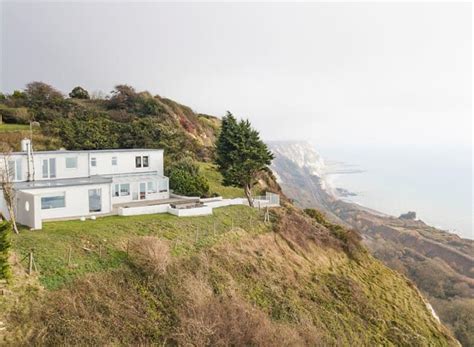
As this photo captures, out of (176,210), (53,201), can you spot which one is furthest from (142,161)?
(53,201)

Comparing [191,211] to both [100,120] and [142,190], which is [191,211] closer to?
[142,190]

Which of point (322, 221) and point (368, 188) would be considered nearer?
point (322, 221)

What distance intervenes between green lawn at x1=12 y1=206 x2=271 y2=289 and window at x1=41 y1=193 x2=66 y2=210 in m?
1.54

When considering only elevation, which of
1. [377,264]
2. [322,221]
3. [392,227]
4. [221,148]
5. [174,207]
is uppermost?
[221,148]

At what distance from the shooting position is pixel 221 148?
29.3 metres

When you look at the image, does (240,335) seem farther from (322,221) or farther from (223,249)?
(322,221)

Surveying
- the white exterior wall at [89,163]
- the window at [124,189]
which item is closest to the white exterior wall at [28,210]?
the white exterior wall at [89,163]

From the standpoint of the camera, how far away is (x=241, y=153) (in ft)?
92.9

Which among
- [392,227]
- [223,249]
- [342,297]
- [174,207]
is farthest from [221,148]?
[392,227]

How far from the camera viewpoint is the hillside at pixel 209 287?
1302 cm

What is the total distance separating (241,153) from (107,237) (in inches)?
Answer: 511

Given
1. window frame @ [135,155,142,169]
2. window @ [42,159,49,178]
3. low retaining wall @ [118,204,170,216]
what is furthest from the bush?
window @ [42,159,49,178]

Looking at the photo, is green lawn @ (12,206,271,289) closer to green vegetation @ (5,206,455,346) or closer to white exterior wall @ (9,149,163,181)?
green vegetation @ (5,206,455,346)

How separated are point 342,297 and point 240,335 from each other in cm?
933
